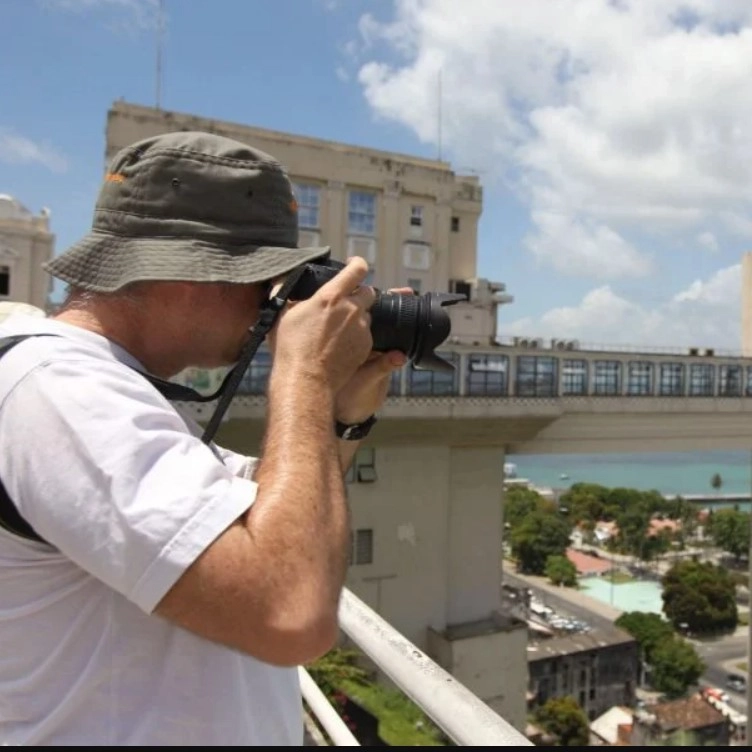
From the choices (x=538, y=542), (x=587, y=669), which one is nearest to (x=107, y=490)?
(x=587, y=669)

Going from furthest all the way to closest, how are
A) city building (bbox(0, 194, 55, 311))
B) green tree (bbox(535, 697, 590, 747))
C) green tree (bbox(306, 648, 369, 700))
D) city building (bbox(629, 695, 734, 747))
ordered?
green tree (bbox(535, 697, 590, 747)), city building (bbox(629, 695, 734, 747)), city building (bbox(0, 194, 55, 311)), green tree (bbox(306, 648, 369, 700))

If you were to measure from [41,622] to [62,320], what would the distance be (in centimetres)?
37

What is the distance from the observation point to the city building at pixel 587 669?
25.8 m

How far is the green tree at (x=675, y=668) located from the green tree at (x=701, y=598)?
A: 16.6ft

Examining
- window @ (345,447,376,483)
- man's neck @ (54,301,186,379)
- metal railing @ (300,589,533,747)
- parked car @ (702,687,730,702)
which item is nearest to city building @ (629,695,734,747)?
parked car @ (702,687,730,702)

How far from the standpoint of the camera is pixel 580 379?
45.5ft

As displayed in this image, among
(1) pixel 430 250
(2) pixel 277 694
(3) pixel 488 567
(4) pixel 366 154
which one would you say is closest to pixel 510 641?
(3) pixel 488 567

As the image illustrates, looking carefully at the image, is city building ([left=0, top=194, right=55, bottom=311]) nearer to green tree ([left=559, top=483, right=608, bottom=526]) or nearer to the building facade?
the building facade

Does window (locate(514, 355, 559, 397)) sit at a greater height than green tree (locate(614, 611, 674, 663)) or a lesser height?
greater

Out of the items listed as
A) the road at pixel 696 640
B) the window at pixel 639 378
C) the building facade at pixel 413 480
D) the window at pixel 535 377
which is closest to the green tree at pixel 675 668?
the road at pixel 696 640

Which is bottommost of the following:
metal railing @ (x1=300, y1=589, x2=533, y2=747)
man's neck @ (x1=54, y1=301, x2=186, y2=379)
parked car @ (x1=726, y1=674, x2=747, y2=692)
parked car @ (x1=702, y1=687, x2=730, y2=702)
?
parked car @ (x1=726, y1=674, x2=747, y2=692)

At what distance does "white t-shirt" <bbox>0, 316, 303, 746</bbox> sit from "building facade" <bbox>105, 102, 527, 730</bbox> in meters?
11.1

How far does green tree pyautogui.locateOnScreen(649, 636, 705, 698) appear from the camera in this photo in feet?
91.7

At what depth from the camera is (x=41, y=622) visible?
73 centimetres
